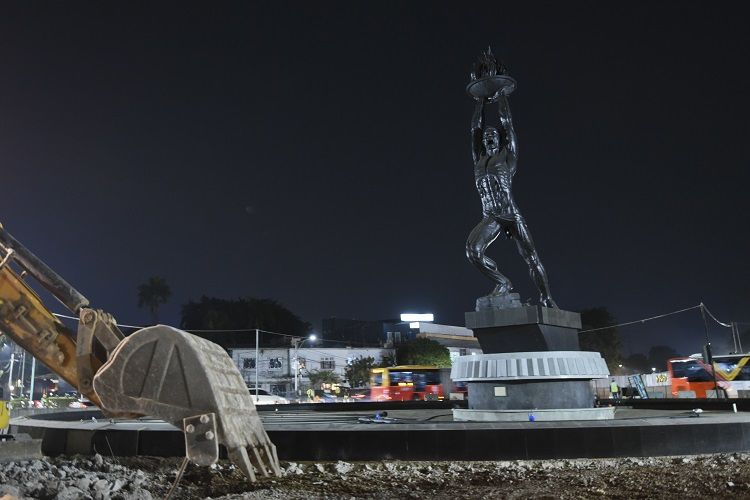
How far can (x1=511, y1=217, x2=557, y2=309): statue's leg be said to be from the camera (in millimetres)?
12727

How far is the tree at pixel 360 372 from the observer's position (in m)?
53.9

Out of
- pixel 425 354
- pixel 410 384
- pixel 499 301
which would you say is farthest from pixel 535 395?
pixel 425 354

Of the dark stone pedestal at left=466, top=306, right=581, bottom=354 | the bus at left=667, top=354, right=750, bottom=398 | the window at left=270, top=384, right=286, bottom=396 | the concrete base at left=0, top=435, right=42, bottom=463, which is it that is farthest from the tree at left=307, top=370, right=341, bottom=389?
the concrete base at left=0, top=435, right=42, bottom=463

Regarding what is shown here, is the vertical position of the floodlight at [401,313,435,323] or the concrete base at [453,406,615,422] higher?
the floodlight at [401,313,435,323]

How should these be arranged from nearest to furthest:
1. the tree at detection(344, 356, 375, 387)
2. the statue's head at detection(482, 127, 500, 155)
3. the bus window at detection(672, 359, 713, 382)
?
1. the statue's head at detection(482, 127, 500, 155)
2. the bus window at detection(672, 359, 713, 382)
3. the tree at detection(344, 356, 375, 387)

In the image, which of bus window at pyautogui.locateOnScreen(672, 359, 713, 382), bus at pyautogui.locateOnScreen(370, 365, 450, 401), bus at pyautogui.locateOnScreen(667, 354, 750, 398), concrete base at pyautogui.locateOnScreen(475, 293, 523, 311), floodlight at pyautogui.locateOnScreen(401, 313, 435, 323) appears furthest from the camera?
floodlight at pyautogui.locateOnScreen(401, 313, 435, 323)

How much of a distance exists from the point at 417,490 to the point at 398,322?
211 ft

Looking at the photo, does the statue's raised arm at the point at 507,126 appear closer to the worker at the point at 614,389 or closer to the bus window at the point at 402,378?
the bus window at the point at 402,378

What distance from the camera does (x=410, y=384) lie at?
31.3 meters

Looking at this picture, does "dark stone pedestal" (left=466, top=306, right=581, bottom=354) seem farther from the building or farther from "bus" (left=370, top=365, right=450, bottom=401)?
the building

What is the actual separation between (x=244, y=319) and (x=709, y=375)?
50.4m

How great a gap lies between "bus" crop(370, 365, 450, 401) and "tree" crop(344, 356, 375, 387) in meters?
22.0

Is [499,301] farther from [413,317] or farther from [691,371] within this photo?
[413,317]

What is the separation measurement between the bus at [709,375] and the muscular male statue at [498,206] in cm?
1828
